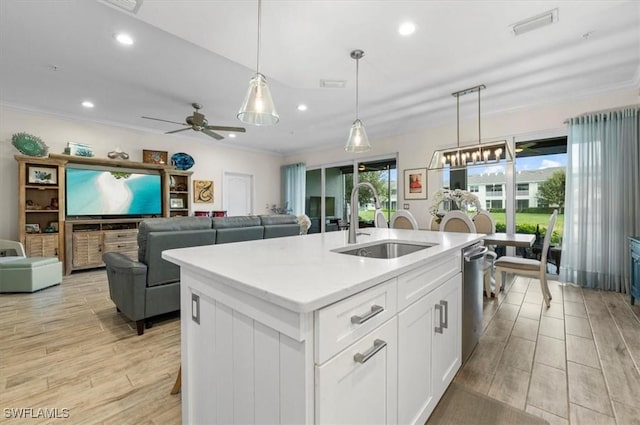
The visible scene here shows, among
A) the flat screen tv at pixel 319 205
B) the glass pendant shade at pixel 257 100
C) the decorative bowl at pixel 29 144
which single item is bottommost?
the flat screen tv at pixel 319 205

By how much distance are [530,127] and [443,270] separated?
4.06 metres

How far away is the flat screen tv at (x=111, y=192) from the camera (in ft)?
15.4

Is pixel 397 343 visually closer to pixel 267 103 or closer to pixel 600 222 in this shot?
pixel 267 103

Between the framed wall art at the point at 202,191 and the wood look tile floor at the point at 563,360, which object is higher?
the framed wall art at the point at 202,191

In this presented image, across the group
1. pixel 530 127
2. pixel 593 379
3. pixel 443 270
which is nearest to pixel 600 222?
pixel 530 127

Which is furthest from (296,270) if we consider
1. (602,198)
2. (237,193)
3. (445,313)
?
(237,193)

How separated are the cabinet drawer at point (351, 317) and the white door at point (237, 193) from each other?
6.41m

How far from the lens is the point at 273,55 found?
2.51 metres

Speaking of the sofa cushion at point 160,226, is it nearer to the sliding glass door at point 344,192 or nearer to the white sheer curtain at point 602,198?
the sliding glass door at point 344,192

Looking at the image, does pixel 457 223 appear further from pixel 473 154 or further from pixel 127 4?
pixel 127 4

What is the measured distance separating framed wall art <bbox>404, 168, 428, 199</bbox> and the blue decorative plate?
4.67m

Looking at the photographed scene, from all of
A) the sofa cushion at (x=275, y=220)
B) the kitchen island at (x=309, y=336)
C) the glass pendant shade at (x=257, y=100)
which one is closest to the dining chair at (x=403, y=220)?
the sofa cushion at (x=275, y=220)

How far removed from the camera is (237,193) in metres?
7.18

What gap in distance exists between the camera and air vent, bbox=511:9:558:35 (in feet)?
6.77
